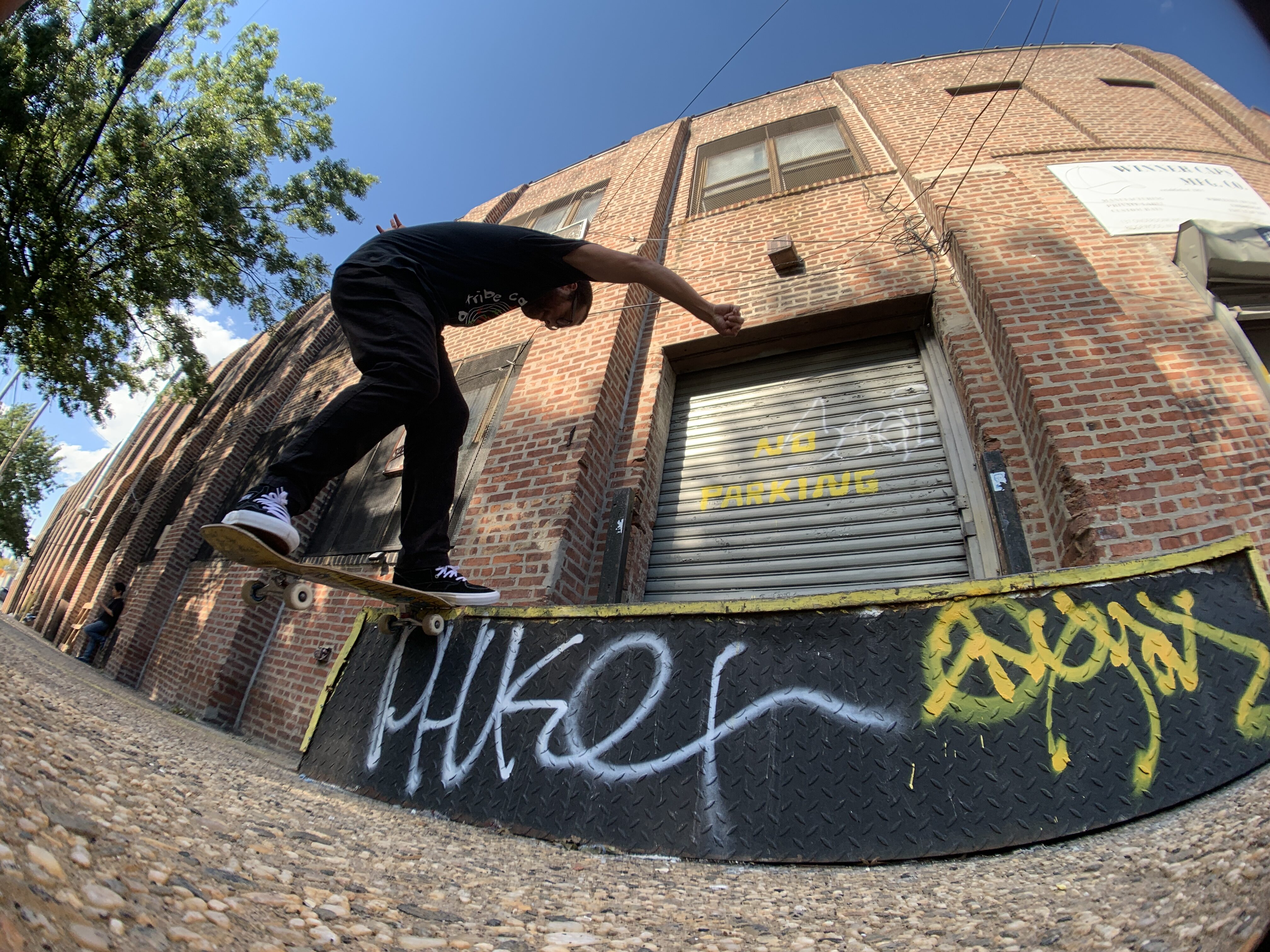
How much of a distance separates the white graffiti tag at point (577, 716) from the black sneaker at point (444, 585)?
0.47ft

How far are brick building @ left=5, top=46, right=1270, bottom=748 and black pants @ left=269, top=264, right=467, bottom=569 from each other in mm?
1324

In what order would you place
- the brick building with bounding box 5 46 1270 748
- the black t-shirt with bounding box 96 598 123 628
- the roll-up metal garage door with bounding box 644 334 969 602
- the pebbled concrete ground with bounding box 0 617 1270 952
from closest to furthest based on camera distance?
the pebbled concrete ground with bounding box 0 617 1270 952, the brick building with bounding box 5 46 1270 748, the roll-up metal garage door with bounding box 644 334 969 602, the black t-shirt with bounding box 96 598 123 628

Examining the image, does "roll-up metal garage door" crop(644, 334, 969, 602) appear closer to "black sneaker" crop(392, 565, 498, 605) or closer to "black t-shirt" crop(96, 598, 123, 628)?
"black sneaker" crop(392, 565, 498, 605)

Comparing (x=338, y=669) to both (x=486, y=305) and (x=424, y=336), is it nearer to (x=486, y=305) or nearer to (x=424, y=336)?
(x=424, y=336)

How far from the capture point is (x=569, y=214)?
26.5 feet

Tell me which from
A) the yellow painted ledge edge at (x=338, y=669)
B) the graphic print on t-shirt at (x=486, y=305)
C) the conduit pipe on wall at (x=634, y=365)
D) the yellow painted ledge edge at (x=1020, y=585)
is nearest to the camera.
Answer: the yellow painted ledge edge at (x=1020, y=585)

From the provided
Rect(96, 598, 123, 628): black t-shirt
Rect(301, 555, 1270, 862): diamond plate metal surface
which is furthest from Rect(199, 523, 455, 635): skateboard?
Rect(96, 598, 123, 628): black t-shirt

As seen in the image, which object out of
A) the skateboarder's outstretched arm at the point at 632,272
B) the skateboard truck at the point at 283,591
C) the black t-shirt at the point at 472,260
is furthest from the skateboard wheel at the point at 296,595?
the skateboarder's outstretched arm at the point at 632,272

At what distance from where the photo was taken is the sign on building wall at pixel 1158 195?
4.39 meters

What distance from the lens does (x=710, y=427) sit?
15.4ft

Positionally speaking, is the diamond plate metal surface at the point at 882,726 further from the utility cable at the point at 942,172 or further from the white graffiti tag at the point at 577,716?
the utility cable at the point at 942,172

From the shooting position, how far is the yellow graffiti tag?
1.65 m

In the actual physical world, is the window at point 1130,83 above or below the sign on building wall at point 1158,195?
above

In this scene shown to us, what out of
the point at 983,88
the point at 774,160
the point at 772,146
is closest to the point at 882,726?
the point at 774,160
